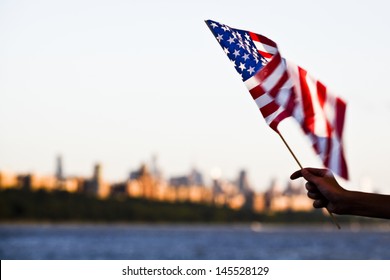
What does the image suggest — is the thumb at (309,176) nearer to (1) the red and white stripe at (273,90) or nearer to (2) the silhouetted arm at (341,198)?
(2) the silhouetted arm at (341,198)

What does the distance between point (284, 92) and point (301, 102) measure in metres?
0.17

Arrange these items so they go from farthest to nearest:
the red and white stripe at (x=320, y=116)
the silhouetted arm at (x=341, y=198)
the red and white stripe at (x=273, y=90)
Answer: the red and white stripe at (x=273, y=90) < the red and white stripe at (x=320, y=116) < the silhouetted arm at (x=341, y=198)

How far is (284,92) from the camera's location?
4.43 meters

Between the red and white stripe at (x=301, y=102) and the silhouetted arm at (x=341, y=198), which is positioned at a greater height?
the red and white stripe at (x=301, y=102)

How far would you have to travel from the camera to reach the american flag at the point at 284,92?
387 cm

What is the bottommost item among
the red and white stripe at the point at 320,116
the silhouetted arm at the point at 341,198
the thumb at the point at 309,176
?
the silhouetted arm at the point at 341,198

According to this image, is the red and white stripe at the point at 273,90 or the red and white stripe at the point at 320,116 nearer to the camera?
the red and white stripe at the point at 320,116

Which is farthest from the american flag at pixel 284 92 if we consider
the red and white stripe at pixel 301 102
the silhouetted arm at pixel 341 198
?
the silhouetted arm at pixel 341 198

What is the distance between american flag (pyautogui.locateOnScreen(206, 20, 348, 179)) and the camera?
3867 millimetres

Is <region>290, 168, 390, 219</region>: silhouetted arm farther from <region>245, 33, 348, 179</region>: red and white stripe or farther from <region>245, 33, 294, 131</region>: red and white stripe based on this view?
<region>245, 33, 294, 131</region>: red and white stripe

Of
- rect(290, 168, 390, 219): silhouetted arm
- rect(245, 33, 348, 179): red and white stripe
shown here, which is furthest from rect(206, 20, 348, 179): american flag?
rect(290, 168, 390, 219): silhouetted arm
